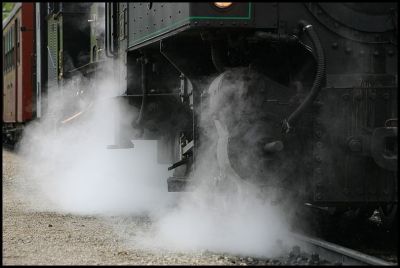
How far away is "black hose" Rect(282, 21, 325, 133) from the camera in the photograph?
16.0ft

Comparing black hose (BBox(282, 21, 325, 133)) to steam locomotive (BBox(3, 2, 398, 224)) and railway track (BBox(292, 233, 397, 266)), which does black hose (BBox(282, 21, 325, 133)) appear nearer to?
steam locomotive (BBox(3, 2, 398, 224))

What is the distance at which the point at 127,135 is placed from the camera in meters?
7.36

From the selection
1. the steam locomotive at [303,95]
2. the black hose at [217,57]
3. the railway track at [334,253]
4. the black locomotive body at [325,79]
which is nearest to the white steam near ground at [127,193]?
the railway track at [334,253]

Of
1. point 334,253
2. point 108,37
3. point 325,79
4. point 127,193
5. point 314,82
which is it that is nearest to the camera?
point 334,253

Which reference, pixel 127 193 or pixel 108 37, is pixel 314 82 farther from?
pixel 127 193

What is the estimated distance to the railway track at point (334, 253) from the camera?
4367mm

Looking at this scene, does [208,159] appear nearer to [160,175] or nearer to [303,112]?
[303,112]

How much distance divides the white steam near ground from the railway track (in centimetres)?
19

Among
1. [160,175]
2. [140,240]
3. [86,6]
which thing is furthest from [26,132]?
[140,240]

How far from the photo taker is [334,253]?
15.6ft

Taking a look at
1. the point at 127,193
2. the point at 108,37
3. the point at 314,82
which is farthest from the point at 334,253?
the point at 127,193

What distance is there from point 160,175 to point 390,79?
349 cm

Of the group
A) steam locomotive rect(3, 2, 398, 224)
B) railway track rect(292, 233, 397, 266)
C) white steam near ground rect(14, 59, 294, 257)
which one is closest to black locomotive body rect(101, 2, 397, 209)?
steam locomotive rect(3, 2, 398, 224)

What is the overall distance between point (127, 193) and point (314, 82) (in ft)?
13.6
